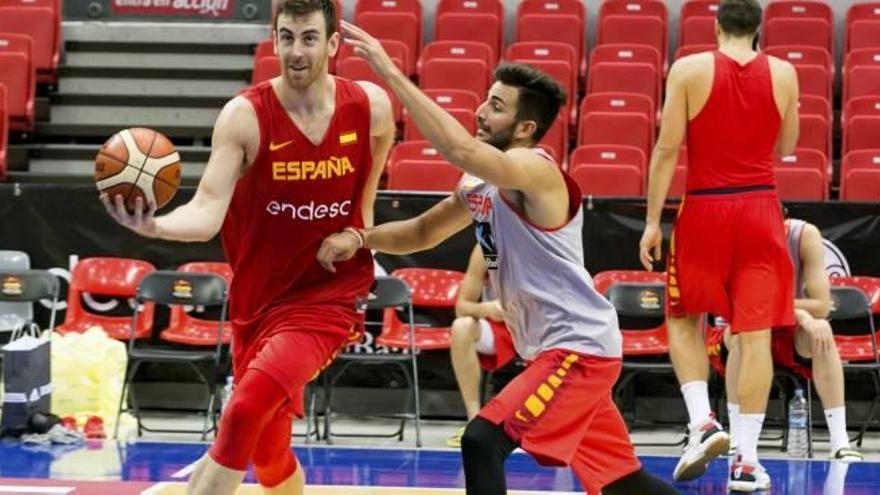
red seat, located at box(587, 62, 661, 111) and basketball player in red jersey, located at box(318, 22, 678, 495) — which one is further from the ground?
red seat, located at box(587, 62, 661, 111)

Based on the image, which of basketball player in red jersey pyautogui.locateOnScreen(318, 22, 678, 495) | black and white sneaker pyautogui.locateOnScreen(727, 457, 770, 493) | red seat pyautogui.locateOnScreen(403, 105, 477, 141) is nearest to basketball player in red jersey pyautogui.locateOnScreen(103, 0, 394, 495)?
basketball player in red jersey pyautogui.locateOnScreen(318, 22, 678, 495)

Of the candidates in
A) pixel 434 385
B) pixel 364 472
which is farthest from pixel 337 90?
pixel 434 385

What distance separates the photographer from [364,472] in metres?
7.84

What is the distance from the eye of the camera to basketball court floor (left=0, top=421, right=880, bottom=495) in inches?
287

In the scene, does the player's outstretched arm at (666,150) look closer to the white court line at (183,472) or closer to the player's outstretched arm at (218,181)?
the player's outstretched arm at (218,181)

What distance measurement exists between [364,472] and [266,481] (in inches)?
112

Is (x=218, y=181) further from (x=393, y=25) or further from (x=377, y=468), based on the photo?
(x=393, y=25)

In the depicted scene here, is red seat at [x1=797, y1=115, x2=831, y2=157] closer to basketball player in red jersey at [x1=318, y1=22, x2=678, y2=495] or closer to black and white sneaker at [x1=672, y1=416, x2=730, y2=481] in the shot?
black and white sneaker at [x1=672, y1=416, x2=730, y2=481]

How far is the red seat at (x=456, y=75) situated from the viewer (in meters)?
12.4

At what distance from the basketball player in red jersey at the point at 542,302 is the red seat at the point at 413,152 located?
6.16 metres

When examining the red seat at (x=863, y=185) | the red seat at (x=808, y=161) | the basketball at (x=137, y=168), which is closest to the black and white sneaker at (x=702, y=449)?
the basketball at (x=137, y=168)

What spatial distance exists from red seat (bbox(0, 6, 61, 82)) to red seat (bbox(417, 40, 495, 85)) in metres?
3.61

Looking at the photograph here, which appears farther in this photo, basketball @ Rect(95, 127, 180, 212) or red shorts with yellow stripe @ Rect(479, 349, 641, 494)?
red shorts with yellow stripe @ Rect(479, 349, 641, 494)

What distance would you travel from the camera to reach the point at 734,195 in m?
6.70
